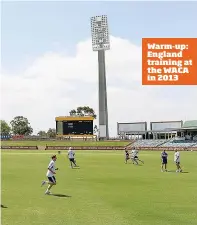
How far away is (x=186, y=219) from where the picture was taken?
14633 millimetres

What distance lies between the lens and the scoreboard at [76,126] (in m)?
130

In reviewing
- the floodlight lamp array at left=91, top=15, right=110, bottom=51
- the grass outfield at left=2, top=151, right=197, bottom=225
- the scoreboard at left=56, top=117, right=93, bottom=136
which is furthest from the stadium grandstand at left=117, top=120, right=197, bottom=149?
the grass outfield at left=2, top=151, right=197, bottom=225

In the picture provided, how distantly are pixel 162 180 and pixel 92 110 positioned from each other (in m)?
172

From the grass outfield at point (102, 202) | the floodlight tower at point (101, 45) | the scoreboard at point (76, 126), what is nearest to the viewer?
the grass outfield at point (102, 202)

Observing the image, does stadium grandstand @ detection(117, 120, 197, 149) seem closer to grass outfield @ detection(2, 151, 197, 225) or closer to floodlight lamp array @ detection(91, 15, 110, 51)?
floodlight lamp array @ detection(91, 15, 110, 51)

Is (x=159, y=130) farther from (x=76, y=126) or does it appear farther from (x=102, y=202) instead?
(x=102, y=202)

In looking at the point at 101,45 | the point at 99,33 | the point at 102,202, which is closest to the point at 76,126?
the point at 101,45

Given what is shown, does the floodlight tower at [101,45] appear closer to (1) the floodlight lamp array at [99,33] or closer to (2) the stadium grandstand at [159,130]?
(1) the floodlight lamp array at [99,33]

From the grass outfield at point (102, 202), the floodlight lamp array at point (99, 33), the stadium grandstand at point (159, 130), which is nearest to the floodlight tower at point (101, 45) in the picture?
the floodlight lamp array at point (99, 33)

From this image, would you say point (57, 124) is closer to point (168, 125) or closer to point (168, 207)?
point (168, 125)

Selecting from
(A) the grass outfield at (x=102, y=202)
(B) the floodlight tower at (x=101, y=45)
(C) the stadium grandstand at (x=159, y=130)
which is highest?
(B) the floodlight tower at (x=101, y=45)

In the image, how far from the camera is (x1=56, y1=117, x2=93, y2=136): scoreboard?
130 metres

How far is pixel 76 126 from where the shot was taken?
428 feet

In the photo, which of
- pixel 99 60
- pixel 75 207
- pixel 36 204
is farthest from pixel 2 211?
pixel 99 60
